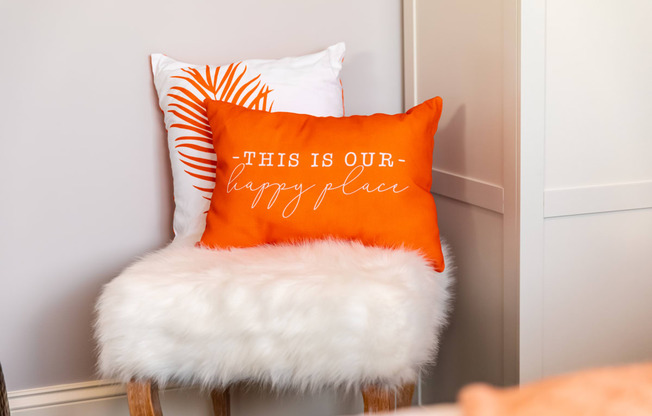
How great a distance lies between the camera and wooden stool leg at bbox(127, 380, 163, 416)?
1.14 metres

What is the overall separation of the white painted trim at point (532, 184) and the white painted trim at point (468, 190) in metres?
0.08

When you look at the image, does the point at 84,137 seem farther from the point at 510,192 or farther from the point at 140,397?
the point at 510,192

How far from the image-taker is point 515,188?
4.21ft

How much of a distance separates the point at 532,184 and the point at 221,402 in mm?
852

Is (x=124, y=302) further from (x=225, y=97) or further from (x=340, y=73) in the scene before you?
(x=340, y=73)

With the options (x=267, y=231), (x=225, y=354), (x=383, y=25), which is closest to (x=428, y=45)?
(x=383, y=25)

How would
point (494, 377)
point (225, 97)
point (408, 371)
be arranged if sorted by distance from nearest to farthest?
point (408, 371) → point (494, 377) → point (225, 97)

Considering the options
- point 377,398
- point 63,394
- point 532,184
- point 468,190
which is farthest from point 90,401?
point 532,184

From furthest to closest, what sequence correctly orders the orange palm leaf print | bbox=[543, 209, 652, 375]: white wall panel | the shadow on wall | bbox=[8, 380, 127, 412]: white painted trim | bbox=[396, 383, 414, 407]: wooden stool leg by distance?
bbox=[8, 380, 127, 412]: white painted trim → the orange palm leaf print → the shadow on wall → bbox=[543, 209, 652, 375]: white wall panel → bbox=[396, 383, 414, 407]: wooden stool leg

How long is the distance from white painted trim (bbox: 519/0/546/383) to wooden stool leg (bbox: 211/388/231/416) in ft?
2.20

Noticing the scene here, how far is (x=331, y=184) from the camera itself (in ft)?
4.31

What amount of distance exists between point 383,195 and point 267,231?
237mm

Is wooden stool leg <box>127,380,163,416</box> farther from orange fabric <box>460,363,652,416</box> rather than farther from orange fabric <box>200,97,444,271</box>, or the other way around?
orange fabric <box>460,363,652,416</box>

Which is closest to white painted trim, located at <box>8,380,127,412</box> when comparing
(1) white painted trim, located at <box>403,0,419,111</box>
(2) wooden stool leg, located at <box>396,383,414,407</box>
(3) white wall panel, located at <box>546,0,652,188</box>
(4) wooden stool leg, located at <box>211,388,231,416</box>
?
(4) wooden stool leg, located at <box>211,388,231,416</box>
